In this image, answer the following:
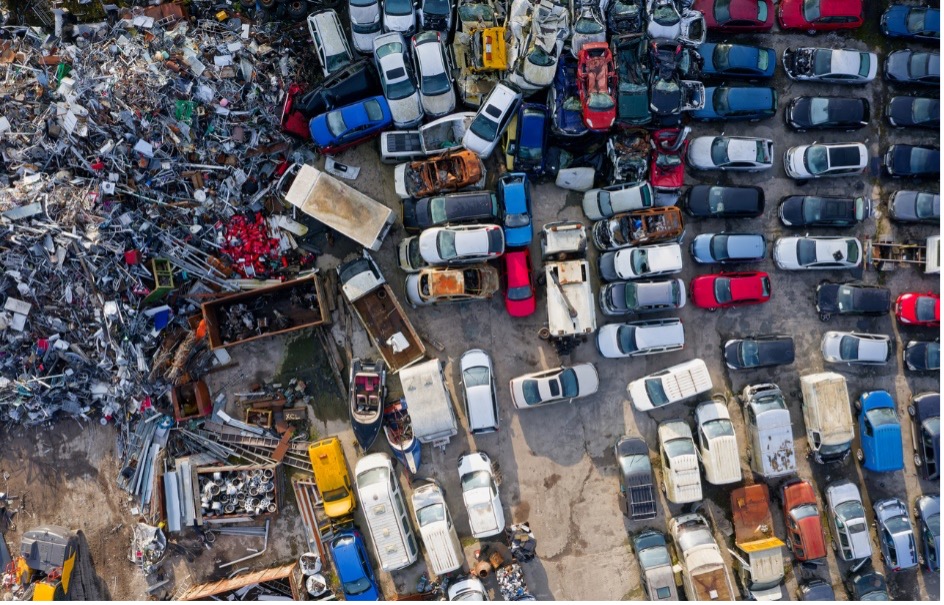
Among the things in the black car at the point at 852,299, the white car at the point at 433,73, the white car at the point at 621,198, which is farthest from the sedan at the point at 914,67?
the white car at the point at 433,73

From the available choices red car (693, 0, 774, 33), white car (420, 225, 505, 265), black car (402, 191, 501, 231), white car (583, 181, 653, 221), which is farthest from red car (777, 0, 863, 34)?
white car (420, 225, 505, 265)

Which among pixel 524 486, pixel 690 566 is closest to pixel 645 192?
pixel 524 486

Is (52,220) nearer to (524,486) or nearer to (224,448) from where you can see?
(224,448)

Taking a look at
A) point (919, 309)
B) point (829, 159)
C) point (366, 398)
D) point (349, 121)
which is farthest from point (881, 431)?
point (349, 121)

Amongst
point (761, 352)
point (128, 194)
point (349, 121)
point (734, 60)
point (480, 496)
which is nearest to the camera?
point (128, 194)

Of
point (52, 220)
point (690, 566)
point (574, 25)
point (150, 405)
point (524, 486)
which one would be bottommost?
point (690, 566)

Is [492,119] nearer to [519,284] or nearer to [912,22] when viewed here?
[519,284]

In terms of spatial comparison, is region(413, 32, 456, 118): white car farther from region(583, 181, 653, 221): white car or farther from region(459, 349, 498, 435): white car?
region(459, 349, 498, 435): white car
